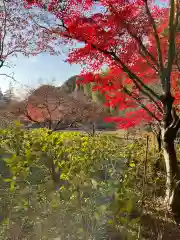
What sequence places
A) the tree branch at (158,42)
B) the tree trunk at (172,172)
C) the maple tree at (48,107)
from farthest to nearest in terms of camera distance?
the maple tree at (48,107), the tree trunk at (172,172), the tree branch at (158,42)

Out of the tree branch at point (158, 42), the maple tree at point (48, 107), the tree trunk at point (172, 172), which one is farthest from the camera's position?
the maple tree at point (48, 107)

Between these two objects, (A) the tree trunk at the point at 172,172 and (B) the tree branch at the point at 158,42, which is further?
(A) the tree trunk at the point at 172,172

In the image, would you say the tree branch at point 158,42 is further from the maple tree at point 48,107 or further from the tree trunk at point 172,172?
the maple tree at point 48,107

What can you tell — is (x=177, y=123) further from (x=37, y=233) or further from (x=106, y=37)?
(x=37, y=233)

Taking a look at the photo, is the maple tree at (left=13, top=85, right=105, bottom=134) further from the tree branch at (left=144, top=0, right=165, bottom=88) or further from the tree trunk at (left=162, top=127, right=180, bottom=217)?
the tree branch at (left=144, top=0, right=165, bottom=88)

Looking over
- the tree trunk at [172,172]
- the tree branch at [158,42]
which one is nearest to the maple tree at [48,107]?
the tree trunk at [172,172]

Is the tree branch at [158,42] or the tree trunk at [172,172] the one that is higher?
the tree branch at [158,42]

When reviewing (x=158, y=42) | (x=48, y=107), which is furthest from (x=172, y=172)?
(x=48, y=107)

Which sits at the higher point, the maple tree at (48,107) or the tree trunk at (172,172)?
the maple tree at (48,107)

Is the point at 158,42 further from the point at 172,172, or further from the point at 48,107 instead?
the point at 48,107

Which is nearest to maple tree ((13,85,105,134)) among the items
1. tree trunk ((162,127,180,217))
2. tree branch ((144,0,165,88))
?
tree trunk ((162,127,180,217))

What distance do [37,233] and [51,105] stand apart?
58.4 ft

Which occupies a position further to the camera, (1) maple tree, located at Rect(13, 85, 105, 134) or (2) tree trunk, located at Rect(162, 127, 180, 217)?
(1) maple tree, located at Rect(13, 85, 105, 134)

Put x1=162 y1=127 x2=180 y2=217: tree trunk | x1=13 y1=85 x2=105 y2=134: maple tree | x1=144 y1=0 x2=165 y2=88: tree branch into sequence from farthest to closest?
x1=13 y1=85 x2=105 y2=134: maple tree, x1=162 y1=127 x2=180 y2=217: tree trunk, x1=144 y1=0 x2=165 y2=88: tree branch
